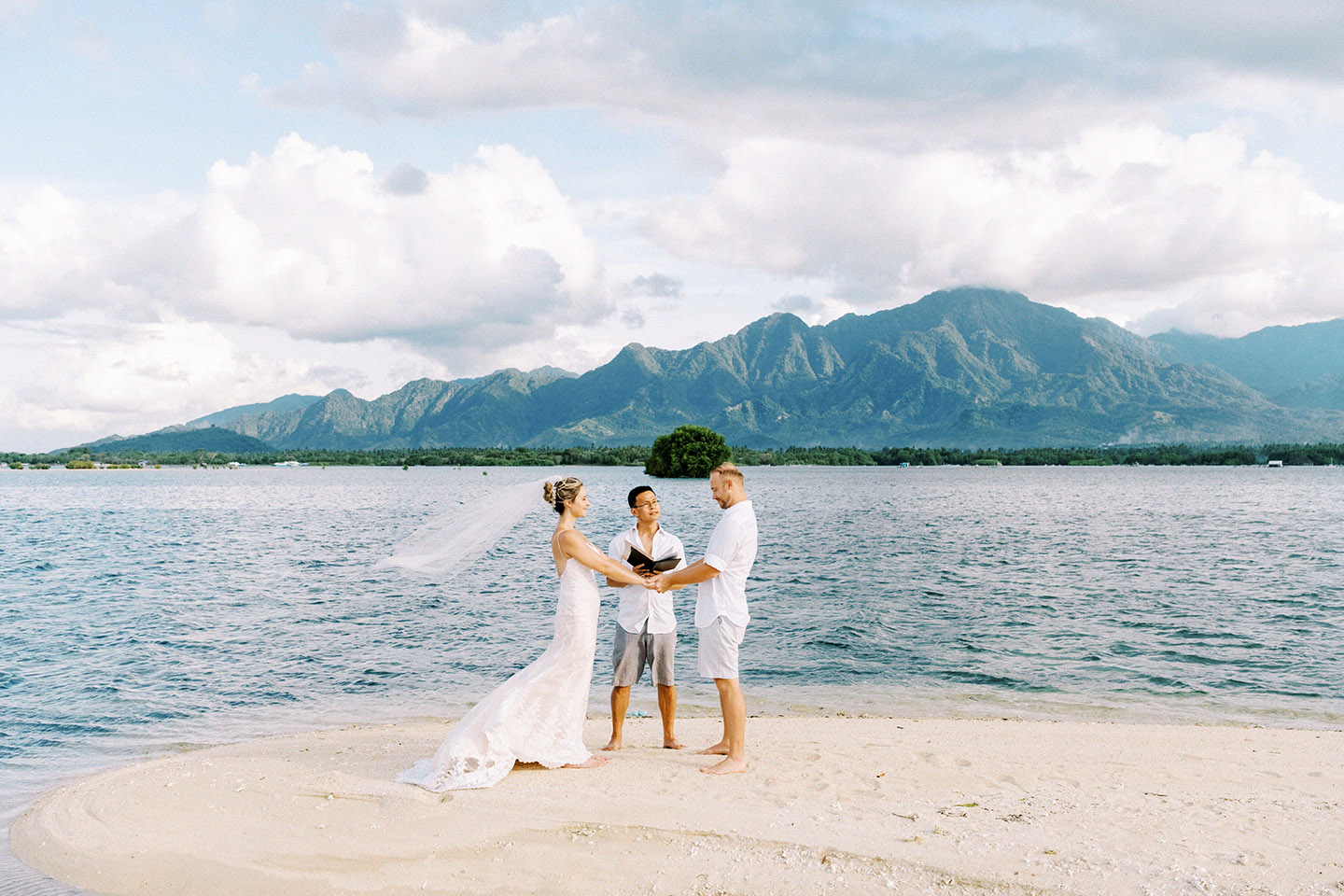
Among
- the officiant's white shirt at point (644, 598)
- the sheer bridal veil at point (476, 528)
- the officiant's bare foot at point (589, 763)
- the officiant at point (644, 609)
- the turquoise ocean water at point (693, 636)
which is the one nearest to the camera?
the officiant at point (644, 609)

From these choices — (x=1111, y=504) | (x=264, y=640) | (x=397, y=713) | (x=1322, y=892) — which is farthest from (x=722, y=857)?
(x=1111, y=504)

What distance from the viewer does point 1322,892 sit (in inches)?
293

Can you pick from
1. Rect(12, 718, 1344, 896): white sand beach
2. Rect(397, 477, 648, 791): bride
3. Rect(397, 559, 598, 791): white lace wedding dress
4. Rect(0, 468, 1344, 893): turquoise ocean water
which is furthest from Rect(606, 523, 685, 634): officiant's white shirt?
Rect(0, 468, 1344, 893): turquoise ocean water

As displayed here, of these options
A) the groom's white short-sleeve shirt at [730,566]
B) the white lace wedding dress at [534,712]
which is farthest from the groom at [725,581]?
the white lace wedding dress at [534,712]

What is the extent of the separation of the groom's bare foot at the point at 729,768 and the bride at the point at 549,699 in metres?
1.74

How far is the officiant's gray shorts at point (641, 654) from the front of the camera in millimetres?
11070

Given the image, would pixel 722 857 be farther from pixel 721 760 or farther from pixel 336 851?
pixel 336 851

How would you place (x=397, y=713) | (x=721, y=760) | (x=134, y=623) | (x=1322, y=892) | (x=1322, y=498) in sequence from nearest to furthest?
(x=1322, y=892) < (x=721, y=760) < (x=397, y=713) < (x=134, y=623) < (x=1322, y=498)

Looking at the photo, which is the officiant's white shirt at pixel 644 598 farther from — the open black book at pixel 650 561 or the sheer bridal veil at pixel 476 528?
the sheer bridal veil at pixel 476 528

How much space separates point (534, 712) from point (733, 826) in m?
2.85

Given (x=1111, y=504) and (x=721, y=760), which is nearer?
(x=721, y=760)

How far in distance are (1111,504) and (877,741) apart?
92695mm

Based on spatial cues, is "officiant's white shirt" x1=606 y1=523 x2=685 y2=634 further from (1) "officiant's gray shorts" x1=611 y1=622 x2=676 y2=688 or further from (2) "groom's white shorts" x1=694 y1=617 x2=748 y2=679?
(2) "groom's white shorts" x1=694 y1=617 x2=748 y2=679

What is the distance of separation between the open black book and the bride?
0.18 m
